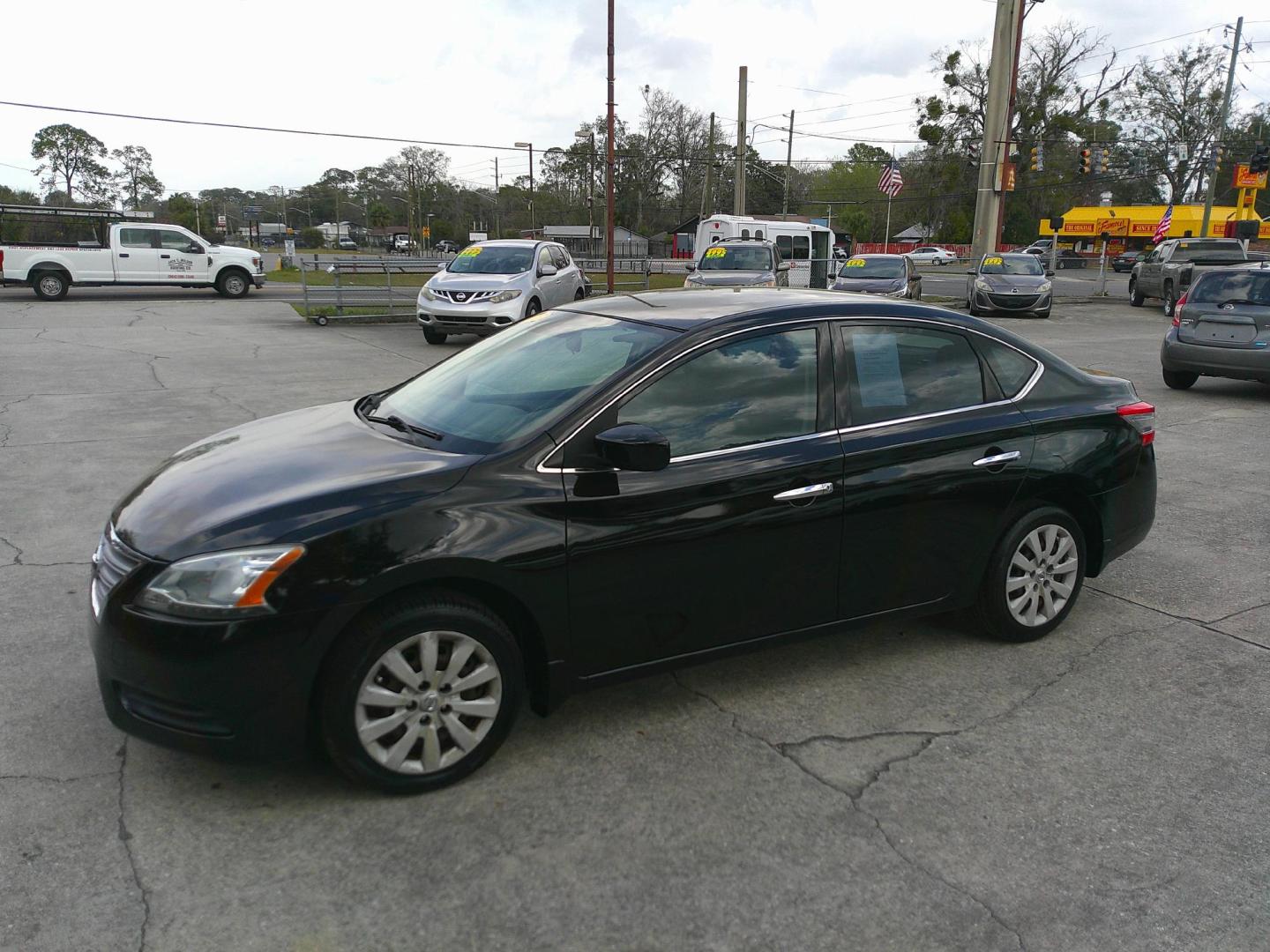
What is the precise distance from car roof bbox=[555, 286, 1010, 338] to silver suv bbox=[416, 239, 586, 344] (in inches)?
432

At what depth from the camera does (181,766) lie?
10.6 feet

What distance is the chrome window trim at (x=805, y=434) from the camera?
328 cm

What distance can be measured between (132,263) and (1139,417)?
2652cm

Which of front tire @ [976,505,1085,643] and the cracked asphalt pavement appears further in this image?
front tire @ [976,505,1085,643]

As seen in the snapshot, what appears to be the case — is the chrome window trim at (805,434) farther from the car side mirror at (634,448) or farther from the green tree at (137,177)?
the green tree at (137,177)

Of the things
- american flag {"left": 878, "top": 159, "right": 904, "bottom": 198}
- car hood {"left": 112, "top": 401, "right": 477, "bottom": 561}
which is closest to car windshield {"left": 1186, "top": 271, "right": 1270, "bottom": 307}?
car hood {"left": 112, "top": 401, "right": 477, "bottom": 561}

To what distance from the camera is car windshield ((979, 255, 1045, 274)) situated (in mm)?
24844

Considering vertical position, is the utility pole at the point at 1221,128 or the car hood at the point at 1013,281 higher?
the utility pole at the point at 1221,128

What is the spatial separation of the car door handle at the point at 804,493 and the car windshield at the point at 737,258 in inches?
691

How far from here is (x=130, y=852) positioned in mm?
2789

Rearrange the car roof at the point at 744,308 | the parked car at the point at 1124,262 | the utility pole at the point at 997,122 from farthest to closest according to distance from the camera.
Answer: the parked car at the point at 1124,262
the utility pole at the point at 997,122
the car roof at the point at 744,308

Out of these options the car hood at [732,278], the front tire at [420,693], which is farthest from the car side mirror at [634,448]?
the car hood at [732,278]

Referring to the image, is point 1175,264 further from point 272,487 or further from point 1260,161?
point 272,487

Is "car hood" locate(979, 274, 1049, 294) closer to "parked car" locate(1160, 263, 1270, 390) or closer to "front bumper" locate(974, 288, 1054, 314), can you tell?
"front bumper" locate(974, 288, 1054, 314)
